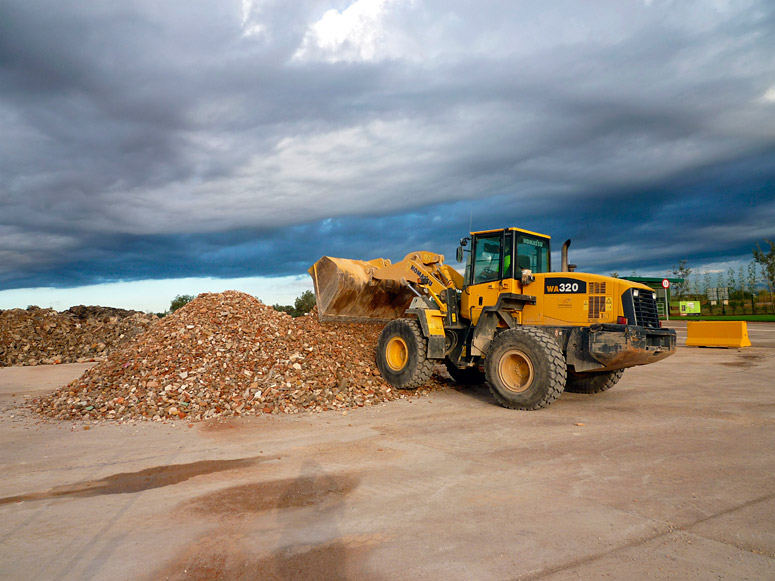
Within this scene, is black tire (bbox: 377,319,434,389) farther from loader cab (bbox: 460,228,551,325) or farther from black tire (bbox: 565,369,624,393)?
black tire (bbox: 565,369,624,393)

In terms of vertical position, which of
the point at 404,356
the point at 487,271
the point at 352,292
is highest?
the point at 487,271

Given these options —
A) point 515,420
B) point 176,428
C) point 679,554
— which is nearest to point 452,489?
point 679,554

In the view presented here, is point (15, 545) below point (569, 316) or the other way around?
below

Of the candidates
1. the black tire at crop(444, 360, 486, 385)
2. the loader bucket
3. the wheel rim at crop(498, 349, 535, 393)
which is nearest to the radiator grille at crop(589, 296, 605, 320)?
the wheel rim at crop(498, 349, 535, 393)

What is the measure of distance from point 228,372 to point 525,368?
5.37m

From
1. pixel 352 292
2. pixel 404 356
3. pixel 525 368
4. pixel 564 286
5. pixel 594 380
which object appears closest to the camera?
pixel 525 368

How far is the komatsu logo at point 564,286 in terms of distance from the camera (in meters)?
9.27

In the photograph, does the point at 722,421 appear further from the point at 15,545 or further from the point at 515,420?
the point at 15,545

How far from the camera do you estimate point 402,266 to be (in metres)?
12.1

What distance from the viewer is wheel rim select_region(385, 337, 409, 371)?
10891mm

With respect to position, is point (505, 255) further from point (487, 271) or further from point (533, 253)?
point (533, 253)

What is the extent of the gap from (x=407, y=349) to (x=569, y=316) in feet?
10.3

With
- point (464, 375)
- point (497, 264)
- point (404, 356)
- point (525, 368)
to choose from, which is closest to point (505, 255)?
point (497, 264)

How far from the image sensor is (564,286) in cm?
948
